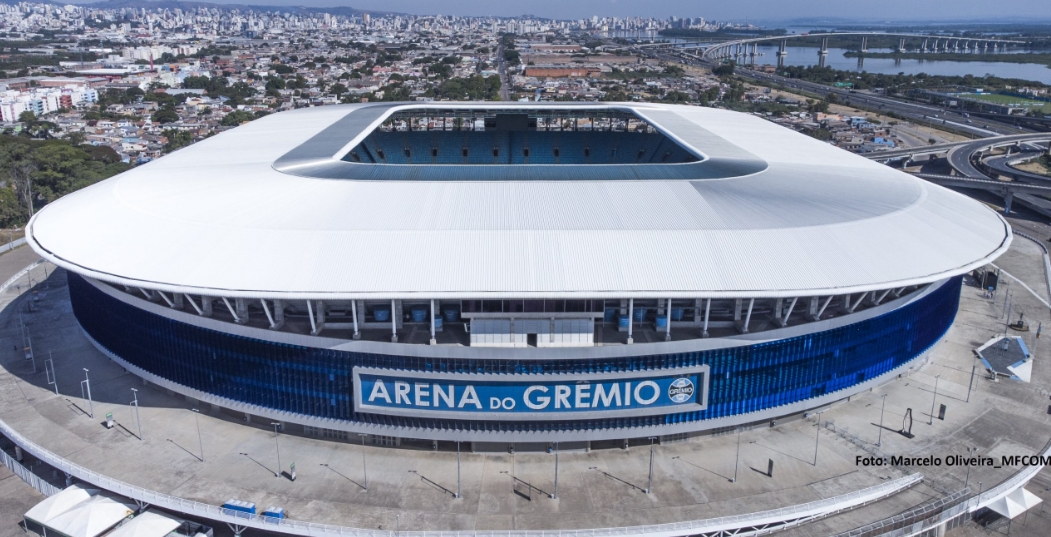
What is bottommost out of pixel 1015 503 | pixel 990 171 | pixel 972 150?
pixel 1015 503

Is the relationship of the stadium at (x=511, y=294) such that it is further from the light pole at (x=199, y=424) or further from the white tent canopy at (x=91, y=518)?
the white tent canopy at (x=91, y=518)

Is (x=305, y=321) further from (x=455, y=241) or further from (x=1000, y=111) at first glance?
(x=1000, y=111)

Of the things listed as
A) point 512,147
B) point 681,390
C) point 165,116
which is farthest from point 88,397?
point 165,116

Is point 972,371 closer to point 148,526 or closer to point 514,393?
point 514,393

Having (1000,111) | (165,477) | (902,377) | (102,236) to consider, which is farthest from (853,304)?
(1000,111)

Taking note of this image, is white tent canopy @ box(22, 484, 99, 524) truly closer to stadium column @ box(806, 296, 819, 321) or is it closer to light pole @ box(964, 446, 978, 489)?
stadium column @ box(806, 296, 819, 321)

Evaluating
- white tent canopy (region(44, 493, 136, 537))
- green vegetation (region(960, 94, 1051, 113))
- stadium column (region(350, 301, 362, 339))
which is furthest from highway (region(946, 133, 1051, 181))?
white tent canopy (region(44, 493, 136, 537))

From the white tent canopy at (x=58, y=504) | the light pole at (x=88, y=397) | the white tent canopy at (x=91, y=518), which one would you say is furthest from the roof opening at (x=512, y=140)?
the white tent canopy at (x=91, y=518)

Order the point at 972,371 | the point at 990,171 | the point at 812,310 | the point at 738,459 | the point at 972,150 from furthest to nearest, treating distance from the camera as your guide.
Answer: the point at 972,150
the point at 990,171
the point at 972,371
the point at 812,310
the point at 738,459
